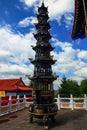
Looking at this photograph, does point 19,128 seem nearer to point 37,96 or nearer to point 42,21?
point 37,96

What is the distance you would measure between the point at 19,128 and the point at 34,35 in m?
15.8

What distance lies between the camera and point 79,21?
30.6ft

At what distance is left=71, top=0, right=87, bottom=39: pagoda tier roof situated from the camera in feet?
26.5

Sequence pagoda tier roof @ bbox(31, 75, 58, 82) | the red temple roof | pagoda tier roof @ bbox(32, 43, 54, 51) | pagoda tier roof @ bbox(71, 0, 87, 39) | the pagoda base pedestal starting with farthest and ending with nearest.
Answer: the red temple roof, pagoda tier roof @ bbox(32, 43, 54, 51), pagoda tier roof @ bbox(31, 75, 58, 82), the pagoda base pedestal, pagoda tier roof @ bbox(71, 0, 87, 39)

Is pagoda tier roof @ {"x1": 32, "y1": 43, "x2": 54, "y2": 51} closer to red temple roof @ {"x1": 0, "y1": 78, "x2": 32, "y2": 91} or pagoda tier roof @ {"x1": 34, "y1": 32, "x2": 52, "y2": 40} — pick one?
pagoda tier roof @ {"x1": 34, "y1": 32, "x2": 52, "y2": 40}

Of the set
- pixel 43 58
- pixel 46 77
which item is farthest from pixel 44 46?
pixel 46 77

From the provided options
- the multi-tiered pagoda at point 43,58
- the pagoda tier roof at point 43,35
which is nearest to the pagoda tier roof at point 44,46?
the multi-tiered pagoda at point 43,58

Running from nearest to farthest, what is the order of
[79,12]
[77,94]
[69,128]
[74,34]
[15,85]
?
1. [79,12]
2. [74,34]
3. [69,128]
4. [15,85]
5. [77,94]

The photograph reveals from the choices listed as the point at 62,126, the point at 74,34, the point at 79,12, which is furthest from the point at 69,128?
the point at 79,12

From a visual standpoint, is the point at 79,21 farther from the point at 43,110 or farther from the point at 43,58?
the point at 43,58

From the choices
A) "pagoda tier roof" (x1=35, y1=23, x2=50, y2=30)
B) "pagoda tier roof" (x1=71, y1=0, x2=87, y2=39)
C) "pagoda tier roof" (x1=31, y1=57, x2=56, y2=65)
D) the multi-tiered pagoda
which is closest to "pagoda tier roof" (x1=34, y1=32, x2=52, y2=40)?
the multi-tiered pagoda

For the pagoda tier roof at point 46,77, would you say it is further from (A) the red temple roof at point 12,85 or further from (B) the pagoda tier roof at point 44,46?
(A) the red temple roof at point 12,85

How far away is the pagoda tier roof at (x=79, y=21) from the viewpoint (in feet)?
26.5

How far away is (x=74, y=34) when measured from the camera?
34.4ft
